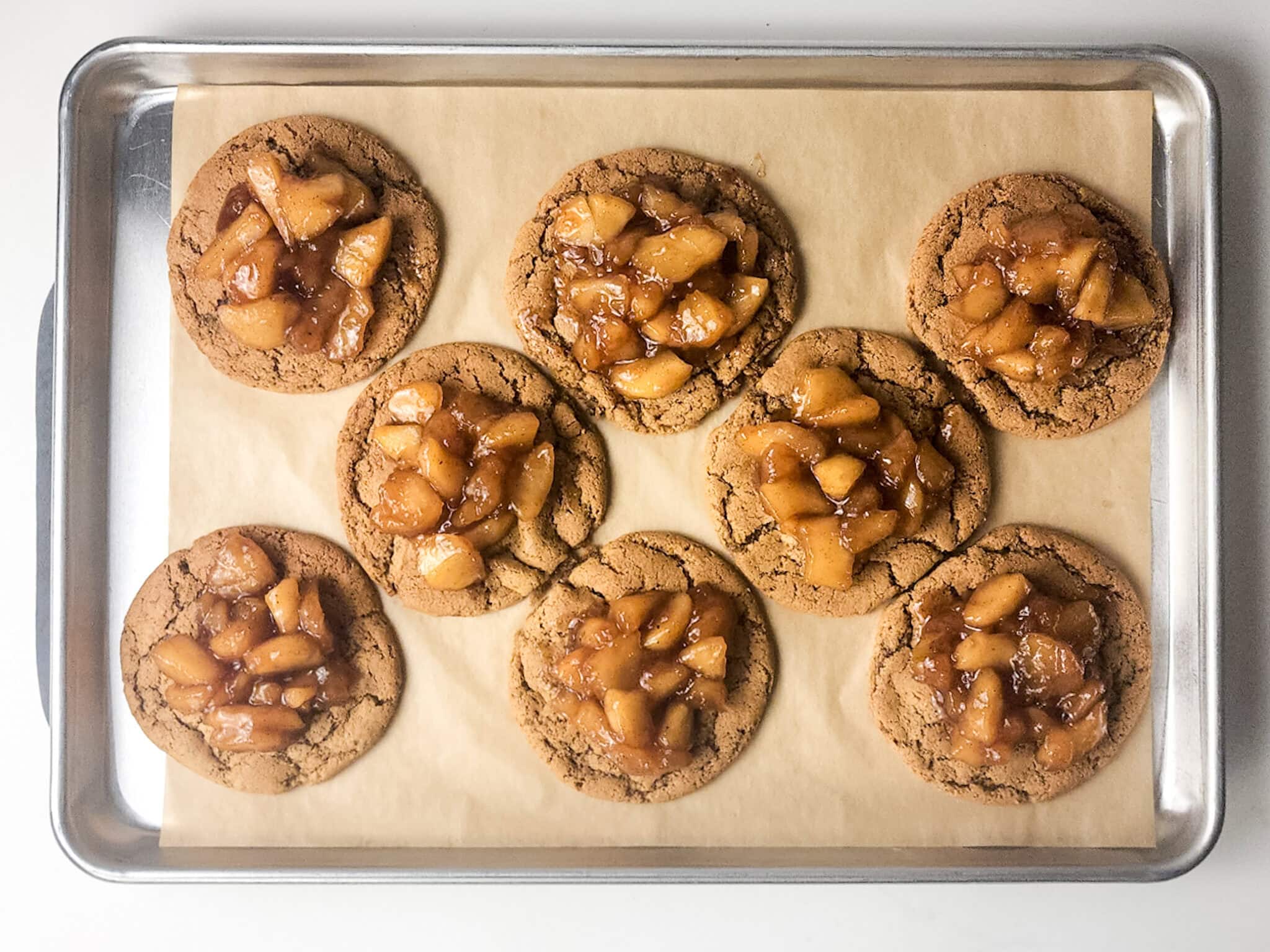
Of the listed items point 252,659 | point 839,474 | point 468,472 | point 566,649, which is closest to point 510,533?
point 468,472

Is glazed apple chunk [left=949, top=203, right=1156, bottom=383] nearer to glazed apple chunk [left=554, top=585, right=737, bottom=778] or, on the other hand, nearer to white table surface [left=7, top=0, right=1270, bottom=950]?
white table surface [left=7, top=0, right=1270, bottom=950]

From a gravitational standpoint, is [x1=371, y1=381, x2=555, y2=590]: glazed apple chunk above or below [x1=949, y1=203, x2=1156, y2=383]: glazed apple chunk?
below

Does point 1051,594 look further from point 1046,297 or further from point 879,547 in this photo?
point 1046,297

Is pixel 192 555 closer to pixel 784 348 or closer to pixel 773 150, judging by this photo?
pixel 784 348

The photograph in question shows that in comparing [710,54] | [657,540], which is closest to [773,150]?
[710,54]

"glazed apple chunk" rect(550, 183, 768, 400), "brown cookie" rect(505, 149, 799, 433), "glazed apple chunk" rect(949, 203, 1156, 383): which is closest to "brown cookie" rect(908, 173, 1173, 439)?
"glazed apple chunk" rect(949, 203, 1156, 383)

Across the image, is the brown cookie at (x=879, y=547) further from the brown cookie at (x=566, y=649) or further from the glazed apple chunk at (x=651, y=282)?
the glazed apple chunk at (x=651, y=282)
